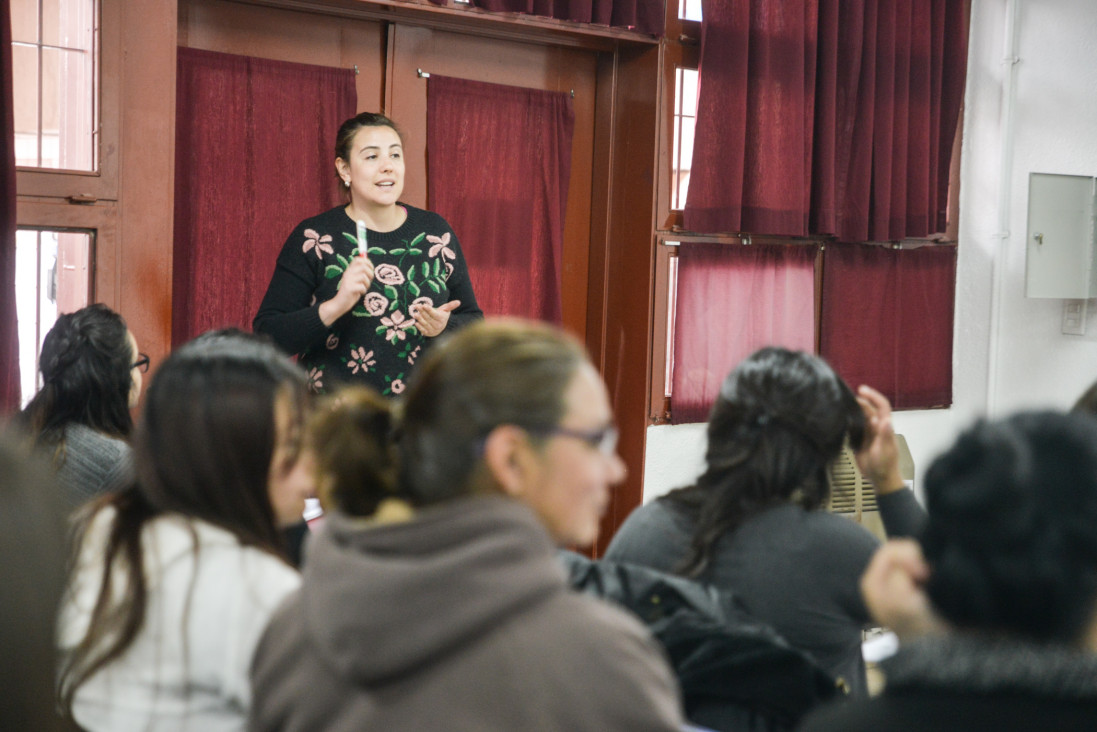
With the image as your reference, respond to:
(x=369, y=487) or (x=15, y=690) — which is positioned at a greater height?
(x=369, y=487)

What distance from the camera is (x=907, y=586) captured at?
3.76 feet

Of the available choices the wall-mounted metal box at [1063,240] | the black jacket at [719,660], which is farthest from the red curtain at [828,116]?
the black jacket at [719,660]

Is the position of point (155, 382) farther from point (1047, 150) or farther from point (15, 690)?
point (1047, 150)

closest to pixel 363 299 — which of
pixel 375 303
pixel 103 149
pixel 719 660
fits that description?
pixel 375 303

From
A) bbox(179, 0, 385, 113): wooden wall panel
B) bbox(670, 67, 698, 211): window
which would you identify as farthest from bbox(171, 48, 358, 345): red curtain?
bbox(670, 67, 698, 211): window

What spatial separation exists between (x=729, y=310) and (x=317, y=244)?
5.44 ft

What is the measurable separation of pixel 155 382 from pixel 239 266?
2.01 meters

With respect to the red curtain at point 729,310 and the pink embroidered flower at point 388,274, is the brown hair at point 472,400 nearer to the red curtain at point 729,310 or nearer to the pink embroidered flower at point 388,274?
the pink embroidered flower at point 388,274

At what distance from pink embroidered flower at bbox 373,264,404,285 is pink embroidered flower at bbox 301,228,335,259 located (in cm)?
13

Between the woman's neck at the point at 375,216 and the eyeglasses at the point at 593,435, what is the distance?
1.99 metres

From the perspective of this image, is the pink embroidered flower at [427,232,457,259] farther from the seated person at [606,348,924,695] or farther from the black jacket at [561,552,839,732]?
the black jacket at [561,552,839,732]

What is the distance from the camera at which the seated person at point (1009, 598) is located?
86cm

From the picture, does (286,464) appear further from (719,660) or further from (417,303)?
(417,303)

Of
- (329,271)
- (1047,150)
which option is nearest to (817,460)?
(329,271)
